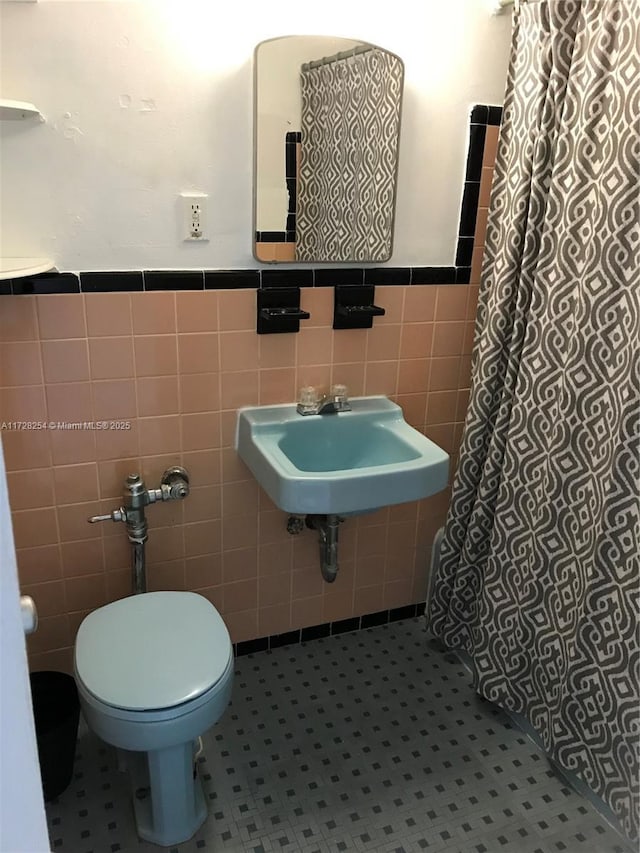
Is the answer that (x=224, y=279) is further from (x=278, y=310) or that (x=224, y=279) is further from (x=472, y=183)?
(x=472, y=183)

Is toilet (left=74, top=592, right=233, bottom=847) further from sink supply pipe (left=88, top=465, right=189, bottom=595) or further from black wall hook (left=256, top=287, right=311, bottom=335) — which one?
black wall hook (left=256, top=287, right=311, bottom=335)

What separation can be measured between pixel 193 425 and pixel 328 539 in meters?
0.52

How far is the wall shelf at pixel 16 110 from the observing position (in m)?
1.34

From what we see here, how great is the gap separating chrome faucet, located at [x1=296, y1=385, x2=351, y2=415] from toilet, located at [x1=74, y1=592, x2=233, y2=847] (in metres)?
0.59

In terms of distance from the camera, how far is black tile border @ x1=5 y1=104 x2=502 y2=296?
1572 mm

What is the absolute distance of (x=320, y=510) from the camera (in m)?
1.54

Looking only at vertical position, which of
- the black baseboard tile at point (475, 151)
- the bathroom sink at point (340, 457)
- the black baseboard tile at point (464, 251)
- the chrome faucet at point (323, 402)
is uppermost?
the black baseboard tile at point (475, 151)

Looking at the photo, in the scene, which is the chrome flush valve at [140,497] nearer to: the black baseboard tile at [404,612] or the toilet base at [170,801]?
the toilet base at [170,801]

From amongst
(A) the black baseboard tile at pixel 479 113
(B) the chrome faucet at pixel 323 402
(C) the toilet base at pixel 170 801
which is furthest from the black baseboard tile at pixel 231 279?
(C) the toilet base at pixel 170 801

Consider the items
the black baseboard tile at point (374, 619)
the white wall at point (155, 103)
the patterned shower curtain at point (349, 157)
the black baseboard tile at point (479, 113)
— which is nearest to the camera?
the white wall at point (155, 103)

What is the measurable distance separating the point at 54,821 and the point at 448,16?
220cm

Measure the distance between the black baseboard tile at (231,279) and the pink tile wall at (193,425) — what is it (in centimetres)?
3

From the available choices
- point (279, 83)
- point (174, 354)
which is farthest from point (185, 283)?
point (279, 83)

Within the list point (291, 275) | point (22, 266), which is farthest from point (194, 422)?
point (22, 266)
